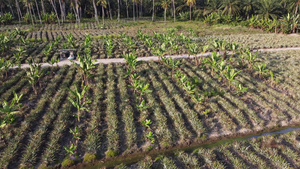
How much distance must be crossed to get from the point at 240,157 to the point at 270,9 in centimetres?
4094

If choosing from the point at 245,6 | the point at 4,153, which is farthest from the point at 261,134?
the point at 245,6

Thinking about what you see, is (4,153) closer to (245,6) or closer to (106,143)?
(106,143)

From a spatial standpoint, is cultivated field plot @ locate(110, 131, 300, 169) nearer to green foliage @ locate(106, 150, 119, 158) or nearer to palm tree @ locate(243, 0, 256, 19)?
green foliage @ locate(106, 150, 119, 158)

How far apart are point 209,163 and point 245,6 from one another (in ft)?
156

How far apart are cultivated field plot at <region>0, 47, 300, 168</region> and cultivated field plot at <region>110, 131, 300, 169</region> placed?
0.04 meters

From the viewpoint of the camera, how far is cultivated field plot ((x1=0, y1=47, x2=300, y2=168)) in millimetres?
6965

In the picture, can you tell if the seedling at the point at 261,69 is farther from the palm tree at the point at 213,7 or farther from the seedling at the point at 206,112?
the palm tree at the point at 213,7

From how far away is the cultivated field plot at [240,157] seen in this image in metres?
6.45

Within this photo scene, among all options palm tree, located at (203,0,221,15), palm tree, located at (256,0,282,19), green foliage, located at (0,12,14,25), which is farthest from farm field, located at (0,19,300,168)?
palm tree, located at (203,0,221,15)

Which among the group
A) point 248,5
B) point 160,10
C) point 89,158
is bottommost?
point 89,158

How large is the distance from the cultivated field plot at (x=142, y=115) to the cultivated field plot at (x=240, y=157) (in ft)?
0.14

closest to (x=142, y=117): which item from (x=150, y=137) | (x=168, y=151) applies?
(x=150, y=137)

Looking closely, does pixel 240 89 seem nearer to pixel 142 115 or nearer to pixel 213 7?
pixel 142 115

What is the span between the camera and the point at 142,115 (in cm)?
905
